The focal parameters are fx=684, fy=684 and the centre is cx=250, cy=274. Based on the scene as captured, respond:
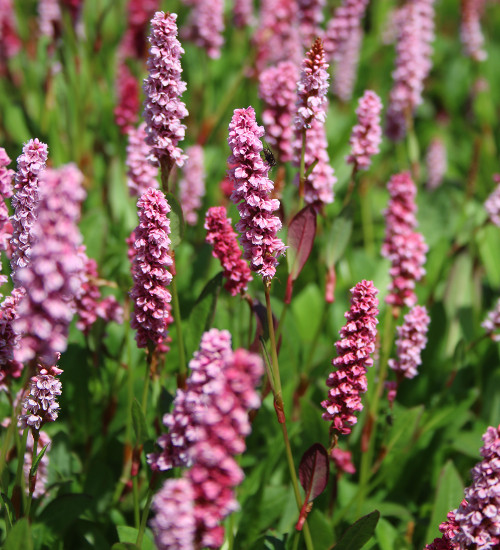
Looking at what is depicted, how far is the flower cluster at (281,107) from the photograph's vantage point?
2955 millimetres

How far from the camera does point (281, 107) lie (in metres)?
2.99

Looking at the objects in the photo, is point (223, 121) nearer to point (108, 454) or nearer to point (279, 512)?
point (108, 454)

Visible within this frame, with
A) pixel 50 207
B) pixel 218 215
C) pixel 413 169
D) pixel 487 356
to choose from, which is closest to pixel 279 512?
pixel 218 215

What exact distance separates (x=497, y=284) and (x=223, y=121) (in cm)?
200

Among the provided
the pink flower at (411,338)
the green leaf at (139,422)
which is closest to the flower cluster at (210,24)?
the pink flower at (411,338)

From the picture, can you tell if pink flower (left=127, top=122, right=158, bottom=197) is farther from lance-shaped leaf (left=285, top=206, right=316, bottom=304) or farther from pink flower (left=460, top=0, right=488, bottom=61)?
pink flower (left=460, top=0, right=488, bottom=61)

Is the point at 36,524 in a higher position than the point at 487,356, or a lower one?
lower

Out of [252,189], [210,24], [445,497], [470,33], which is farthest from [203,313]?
[470,33]

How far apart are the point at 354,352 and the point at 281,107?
1.46 m

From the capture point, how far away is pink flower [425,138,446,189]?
4668 millimetres

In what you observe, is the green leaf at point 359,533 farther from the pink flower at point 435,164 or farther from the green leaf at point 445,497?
the pink flower at point 435,164

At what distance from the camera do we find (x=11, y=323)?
72.3 inches

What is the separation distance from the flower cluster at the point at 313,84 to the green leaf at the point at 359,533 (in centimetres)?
123

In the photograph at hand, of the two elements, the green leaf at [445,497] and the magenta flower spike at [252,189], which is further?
the green leaf at [445,497]
